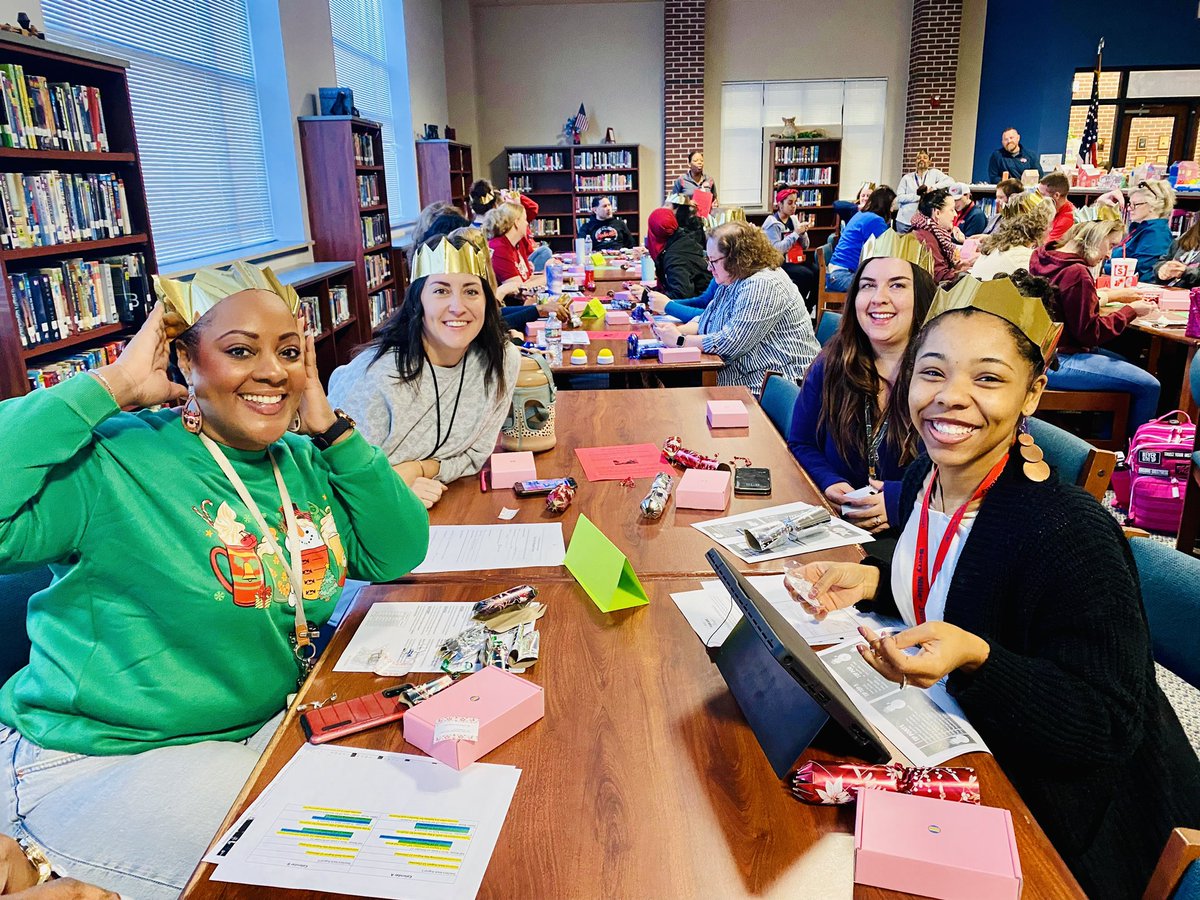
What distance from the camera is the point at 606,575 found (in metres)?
1.49

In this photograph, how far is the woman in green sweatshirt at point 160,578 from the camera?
1.15 meters

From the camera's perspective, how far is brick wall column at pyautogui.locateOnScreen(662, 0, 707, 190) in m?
10.1

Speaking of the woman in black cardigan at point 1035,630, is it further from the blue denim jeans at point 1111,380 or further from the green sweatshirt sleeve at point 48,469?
the blue denim jeans at point 1111,380

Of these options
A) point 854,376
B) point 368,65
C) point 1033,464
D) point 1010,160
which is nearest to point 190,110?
point 368,65

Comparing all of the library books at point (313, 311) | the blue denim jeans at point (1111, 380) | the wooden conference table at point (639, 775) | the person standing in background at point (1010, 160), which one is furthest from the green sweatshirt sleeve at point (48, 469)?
the person standing in background at point (1010, 160)

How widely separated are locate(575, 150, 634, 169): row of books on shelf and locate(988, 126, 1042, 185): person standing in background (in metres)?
4.38

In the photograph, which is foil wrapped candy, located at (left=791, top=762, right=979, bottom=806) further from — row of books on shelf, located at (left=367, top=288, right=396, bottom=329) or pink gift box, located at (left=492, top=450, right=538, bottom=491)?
row of books on shelf, located at (left=367, top=288, right=396, bottom=329)

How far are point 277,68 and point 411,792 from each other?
614cm

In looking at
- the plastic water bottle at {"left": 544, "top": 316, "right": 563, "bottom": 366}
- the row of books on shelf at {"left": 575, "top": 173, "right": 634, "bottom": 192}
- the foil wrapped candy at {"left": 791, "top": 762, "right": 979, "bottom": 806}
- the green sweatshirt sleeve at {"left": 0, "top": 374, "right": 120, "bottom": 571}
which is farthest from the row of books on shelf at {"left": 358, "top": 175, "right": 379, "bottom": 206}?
the foil wrapped candy at {"left": 791, "top": 762, "right": 979, "bottom": 806}

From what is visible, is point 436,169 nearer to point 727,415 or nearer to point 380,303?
point 380,303

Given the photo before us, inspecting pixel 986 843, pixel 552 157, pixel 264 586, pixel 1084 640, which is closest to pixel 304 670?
pixel 264 586

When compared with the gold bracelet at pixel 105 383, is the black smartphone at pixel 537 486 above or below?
below

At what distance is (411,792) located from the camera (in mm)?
1053

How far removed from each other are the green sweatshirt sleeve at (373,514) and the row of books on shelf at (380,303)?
5794mm
